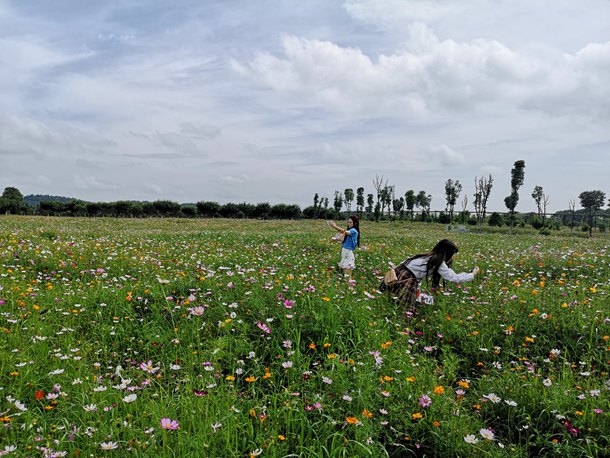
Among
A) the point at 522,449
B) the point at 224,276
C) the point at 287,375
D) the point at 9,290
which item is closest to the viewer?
the point at 522,449

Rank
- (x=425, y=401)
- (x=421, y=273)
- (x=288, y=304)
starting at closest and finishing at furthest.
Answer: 1. (x=425, y=401)
2. (x=288, y=304)
3. (x=421, y=273)

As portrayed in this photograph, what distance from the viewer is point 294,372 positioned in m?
3.72

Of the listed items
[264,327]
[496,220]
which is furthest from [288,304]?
[496,220]

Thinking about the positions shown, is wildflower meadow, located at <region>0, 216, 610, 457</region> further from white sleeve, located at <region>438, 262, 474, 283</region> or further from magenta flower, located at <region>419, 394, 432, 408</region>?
white sleeve, located at <region>438, 262, 474, 283</region>

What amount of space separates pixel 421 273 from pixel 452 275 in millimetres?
490

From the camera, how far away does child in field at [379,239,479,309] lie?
6134 millimetres

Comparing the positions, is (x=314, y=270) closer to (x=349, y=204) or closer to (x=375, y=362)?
(x=375, y=362)

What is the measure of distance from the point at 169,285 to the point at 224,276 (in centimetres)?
96

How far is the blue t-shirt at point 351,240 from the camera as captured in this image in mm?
8867

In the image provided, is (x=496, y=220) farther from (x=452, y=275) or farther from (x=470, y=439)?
(x=470, y=439)

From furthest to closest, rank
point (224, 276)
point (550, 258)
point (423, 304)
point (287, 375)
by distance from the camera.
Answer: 1. point (550, 258)
2. point (224, 276)
3. point (423, 304)
4. point (287, 375)

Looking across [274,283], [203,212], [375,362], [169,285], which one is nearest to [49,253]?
[169,285]

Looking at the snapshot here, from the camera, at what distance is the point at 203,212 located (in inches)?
2327

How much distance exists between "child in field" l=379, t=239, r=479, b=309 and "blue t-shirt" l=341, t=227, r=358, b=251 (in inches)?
91.8
